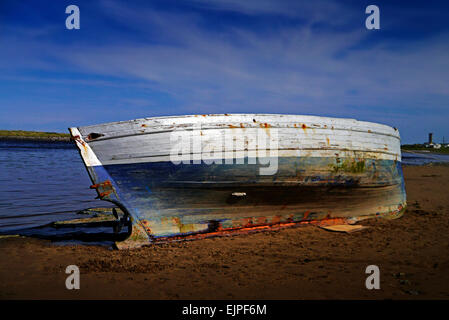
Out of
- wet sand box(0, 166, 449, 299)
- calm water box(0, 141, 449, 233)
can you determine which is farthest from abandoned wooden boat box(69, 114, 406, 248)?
calm water box(0, 141, 449, 233)

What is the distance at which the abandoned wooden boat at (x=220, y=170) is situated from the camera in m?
4.16

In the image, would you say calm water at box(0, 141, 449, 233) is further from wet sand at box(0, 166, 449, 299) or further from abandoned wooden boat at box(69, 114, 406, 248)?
abandoned wooden boat at box(69, 114, 406, 248)

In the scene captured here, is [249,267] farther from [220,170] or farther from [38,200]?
[38,200]

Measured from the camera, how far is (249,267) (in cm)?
350

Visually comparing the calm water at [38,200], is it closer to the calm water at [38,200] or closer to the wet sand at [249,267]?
the calm water at [38,200]

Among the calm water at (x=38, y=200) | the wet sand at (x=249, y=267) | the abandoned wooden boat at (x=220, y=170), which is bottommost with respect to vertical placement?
the wet sand at (x=249, y=267)

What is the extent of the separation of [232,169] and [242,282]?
5.36ft

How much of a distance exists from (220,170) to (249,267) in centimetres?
134

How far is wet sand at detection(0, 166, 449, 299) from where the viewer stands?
2914 millimetres

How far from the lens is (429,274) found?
10.6 feet

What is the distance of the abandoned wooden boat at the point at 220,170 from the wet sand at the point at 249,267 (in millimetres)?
293

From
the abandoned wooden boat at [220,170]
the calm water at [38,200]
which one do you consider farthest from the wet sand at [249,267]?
the calm water at [38,200]
